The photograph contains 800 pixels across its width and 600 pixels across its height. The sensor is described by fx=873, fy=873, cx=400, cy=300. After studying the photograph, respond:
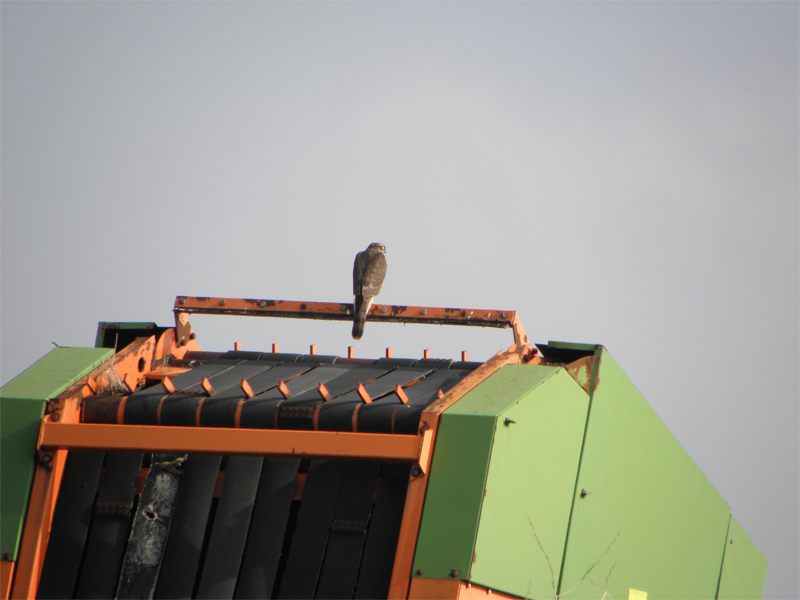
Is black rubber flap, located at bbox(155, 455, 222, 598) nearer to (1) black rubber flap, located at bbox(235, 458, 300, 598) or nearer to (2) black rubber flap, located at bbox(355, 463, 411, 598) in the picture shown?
(1) black rubber flap, located at bbox(235, 458, 300, 598)

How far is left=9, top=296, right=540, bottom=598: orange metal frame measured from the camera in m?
3.77

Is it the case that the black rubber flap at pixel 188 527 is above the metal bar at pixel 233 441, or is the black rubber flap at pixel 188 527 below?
below

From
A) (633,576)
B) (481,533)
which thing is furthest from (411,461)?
(633,576)

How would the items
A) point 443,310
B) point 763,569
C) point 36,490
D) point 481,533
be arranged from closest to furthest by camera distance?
point 481,533 → point 36,490 → point 443,310 → point 763,569

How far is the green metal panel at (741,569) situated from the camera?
5.70 meters

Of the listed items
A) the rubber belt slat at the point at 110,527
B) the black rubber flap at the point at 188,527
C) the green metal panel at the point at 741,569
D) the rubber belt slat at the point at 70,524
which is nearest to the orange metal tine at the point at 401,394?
the black rubber flap at the point at 188,527

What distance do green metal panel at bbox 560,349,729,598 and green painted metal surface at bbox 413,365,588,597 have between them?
0.19 m

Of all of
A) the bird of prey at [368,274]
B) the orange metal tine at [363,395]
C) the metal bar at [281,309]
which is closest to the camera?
the orange metal tine at [363,395]

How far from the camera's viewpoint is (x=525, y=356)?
483cm

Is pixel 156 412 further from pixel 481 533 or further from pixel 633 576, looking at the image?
pixel 633 576

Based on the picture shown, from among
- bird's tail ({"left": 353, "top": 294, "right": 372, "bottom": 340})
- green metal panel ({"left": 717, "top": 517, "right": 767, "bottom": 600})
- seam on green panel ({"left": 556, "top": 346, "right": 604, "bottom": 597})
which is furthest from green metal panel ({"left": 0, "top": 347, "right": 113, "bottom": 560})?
green metal panel ({"left": 717, "top": 517, "right": 767, "bottom": 600})

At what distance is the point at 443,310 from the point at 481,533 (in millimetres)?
1789

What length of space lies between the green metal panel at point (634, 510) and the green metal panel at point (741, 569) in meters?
0.24

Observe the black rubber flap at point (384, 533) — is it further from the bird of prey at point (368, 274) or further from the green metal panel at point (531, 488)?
the bird of prey at point (368, 274)
